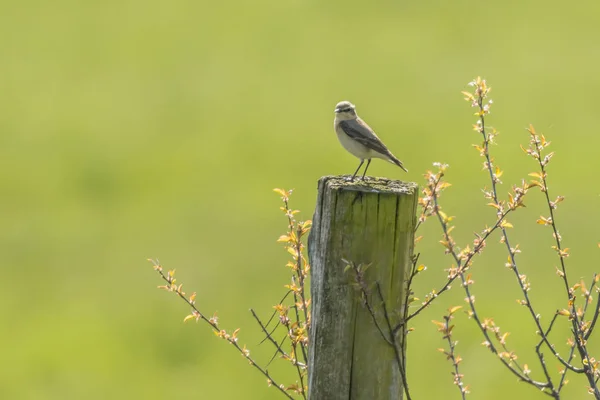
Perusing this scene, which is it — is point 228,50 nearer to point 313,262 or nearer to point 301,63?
point 301,63

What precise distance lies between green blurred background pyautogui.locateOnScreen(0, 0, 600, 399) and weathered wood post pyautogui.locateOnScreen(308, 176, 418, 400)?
25.7 feet

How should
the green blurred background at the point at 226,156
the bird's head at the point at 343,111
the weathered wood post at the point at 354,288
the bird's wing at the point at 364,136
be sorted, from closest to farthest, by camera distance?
the weathered wood post at the point at 354,288 → the bird's wing at the point at 364,136 → the bird's head at the point at 343,111 → the green blurred background at the point at 226,156

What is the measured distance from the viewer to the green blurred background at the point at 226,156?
43.0 feet

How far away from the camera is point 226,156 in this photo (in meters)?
18.3

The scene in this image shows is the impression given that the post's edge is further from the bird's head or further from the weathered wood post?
the bird's head

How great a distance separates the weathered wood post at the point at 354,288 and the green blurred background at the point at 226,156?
25.7 feet

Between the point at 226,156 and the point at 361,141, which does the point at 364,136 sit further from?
the point at 226,156

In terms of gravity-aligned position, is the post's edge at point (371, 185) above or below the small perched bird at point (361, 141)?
below

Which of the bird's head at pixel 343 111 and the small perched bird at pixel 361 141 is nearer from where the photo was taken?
the small perched bird at pixel 361 141

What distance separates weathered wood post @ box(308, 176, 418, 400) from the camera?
13.5 ft

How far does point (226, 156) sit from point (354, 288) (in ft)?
46.9

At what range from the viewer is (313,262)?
4.40 meters

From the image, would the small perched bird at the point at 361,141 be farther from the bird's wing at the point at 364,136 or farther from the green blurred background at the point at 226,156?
the green blurred background at the point at 226,156

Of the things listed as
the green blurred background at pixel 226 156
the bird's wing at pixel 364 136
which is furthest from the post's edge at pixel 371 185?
the green blurred background at pixel 226 156
